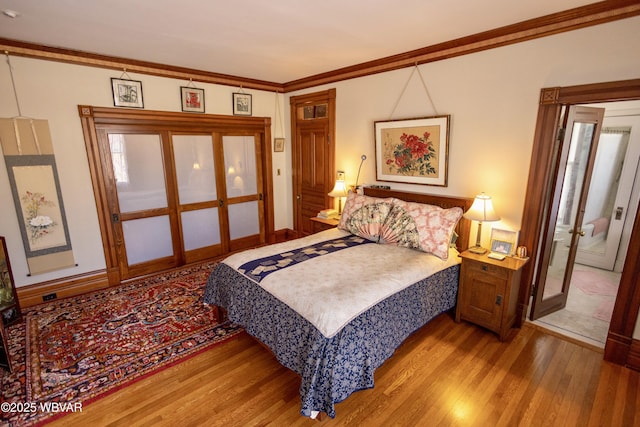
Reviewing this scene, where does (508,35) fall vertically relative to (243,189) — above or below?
above

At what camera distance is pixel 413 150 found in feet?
11.0

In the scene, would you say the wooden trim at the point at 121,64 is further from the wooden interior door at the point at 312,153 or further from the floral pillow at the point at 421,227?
the floral pillow at the point at 421,227

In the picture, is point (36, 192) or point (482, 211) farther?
point (36, 192)

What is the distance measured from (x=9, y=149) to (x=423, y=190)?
4157mm

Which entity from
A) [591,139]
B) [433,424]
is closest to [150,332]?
[433,424]

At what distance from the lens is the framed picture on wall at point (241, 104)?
4.32 m

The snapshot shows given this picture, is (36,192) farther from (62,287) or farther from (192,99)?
(192,99)

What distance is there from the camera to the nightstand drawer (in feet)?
8.17

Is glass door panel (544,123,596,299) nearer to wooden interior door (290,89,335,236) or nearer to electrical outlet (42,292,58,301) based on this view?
wooden interior door (290,89,335,236)

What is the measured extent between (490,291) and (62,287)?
436cm

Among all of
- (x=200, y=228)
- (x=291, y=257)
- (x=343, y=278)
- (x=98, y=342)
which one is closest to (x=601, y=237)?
(x=343, y=278)

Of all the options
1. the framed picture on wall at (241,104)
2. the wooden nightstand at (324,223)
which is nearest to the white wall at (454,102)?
the wooden nightstand at (324,223)

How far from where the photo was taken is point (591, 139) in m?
2.66

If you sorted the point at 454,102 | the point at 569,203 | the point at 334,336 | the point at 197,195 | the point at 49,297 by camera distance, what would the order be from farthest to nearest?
the point at 197,195 < the point at 49,297 < the point at 454,102 < the point at 569,203 < the point at 334,336
